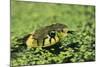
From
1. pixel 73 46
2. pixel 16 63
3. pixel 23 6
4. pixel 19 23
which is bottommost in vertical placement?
pixel 16 63

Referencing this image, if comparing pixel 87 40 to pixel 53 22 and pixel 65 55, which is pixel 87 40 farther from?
pixel 53 22

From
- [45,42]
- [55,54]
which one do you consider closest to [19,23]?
[45,42]

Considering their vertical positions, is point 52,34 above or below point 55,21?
below

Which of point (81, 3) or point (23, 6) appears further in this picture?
point (81, 3)

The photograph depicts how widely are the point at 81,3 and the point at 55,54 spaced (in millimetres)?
666

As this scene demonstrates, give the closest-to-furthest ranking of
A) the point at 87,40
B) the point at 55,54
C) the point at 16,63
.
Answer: the point at 16,63 < the point at 55,54 < the point at 87,40

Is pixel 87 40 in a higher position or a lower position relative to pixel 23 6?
lower

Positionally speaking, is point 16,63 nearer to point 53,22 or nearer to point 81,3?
point 53,22

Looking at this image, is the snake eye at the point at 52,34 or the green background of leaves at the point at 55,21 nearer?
the green background of leaves at the point at 55,21

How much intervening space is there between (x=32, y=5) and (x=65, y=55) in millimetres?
671

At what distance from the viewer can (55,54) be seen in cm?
223

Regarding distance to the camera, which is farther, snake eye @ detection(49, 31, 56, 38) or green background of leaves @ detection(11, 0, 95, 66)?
snake eye @ detection(49, 31, 56, 38)

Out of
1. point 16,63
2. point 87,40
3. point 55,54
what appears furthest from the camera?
point 87,40
